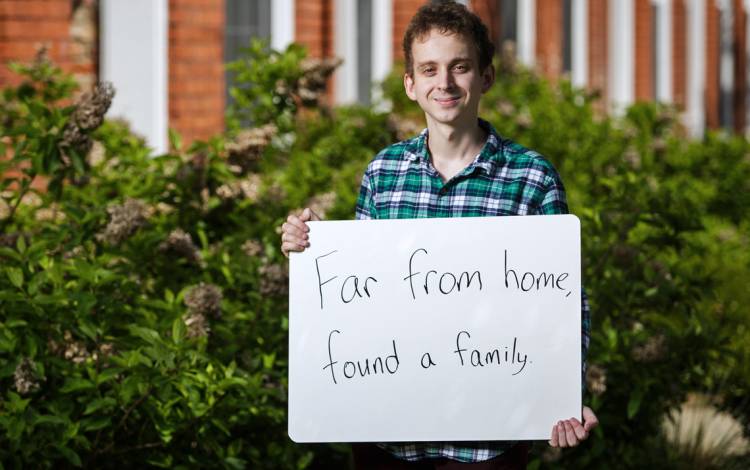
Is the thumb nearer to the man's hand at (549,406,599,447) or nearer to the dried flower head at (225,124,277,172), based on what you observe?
the man's hand at (549,406,599,447)

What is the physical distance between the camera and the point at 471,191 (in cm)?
282

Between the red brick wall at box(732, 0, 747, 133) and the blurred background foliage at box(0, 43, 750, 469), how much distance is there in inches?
671

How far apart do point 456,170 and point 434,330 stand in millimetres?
346

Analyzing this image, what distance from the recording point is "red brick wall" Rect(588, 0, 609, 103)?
589 inches

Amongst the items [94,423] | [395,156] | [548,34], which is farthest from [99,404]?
[548,34]

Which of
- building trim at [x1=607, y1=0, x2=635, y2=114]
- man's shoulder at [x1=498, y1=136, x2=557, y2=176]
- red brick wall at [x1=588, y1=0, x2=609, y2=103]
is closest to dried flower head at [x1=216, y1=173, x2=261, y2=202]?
man's shoulder at [x1=498, y1=136, x2=557, y2=176]

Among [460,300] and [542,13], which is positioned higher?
[542,13]

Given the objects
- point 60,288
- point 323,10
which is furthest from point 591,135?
point 60,288

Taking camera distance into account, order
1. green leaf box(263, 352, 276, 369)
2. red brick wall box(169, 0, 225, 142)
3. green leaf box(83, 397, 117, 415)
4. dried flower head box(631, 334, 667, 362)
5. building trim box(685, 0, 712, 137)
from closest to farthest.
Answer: green leaf box(83, 397, 117, 415) < green leaf box(263, 352, 276, 369) < dried flower head box(631, 334, 667, 362) < red brick wall box(169, 0, 225, 142) < building trim box(685, 0, 712, 137)

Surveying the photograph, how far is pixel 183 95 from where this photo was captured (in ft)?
25.0

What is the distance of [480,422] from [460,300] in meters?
0.26

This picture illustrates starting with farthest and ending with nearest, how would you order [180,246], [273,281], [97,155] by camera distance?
1. [97,155]
2. [180,246]
3. [273,281]

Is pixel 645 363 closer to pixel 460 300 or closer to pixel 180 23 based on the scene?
pixel 460 300

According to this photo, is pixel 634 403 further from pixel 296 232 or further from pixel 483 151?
pixel 296 232
